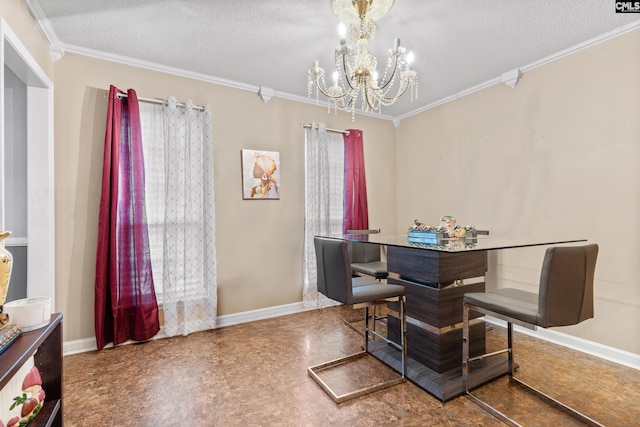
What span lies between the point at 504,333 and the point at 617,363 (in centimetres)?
79


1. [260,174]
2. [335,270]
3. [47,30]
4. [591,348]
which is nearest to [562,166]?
[591,348]

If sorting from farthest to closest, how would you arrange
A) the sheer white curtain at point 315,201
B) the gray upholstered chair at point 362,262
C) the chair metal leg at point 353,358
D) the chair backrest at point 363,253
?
1. the sheer white curtain at point 315,201
2. the chair backrest at point 363,253
3. the gray upholstered chair at point 362,262
4. the chair metal leg at point 353,358

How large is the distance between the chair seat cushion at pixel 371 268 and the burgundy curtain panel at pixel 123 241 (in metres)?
1.94

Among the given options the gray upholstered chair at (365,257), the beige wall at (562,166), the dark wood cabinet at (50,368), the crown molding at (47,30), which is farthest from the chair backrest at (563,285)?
the crown molding at (47,30)

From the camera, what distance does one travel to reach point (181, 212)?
2959 mm

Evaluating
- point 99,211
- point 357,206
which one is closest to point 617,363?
point 357,206

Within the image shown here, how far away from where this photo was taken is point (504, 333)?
2953 millimetres

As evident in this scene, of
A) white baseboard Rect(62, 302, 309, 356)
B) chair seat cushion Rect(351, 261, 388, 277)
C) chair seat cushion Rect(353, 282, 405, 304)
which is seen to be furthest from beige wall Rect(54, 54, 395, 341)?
chair seat cushion Rect(353, 282, 405, 304)

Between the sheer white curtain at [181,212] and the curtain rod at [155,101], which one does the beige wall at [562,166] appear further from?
the sheer white curtain at [181,212]

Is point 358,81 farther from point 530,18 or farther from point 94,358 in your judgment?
point 94,358

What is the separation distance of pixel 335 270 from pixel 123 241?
76.8 inches

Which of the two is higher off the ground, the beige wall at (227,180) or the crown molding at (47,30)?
the crown molding at (47,30)

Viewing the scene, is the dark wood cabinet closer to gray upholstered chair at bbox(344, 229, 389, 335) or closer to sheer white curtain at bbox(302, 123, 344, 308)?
gray upholstered chair at bbox(344, 229, 389, 335)

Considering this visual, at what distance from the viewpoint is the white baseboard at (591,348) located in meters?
2.34
